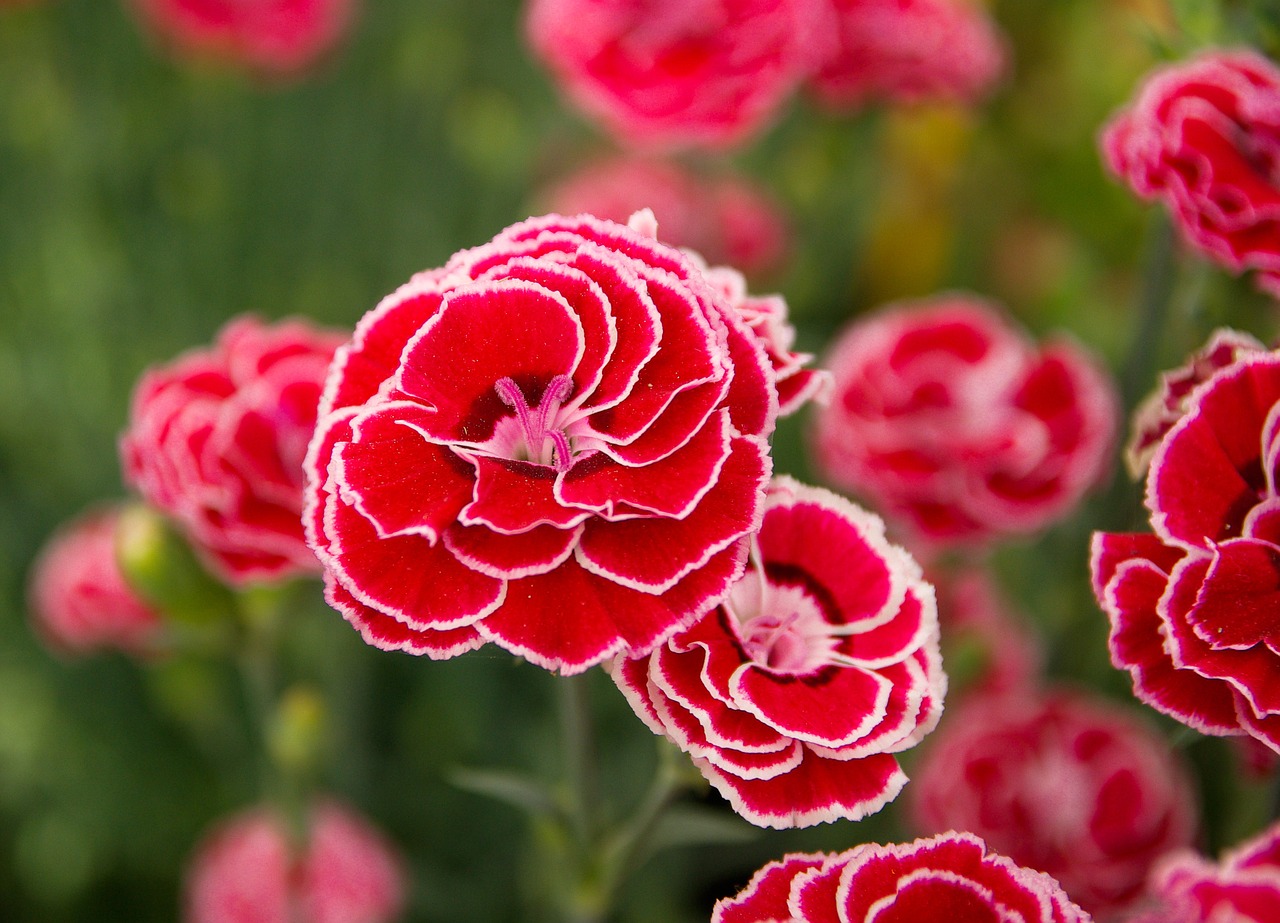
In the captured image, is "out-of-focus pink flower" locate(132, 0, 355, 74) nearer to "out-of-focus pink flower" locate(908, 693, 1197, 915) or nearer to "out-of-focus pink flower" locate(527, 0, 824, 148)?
"out-of-focus pink flower" locate(527, 0, 824, 148)

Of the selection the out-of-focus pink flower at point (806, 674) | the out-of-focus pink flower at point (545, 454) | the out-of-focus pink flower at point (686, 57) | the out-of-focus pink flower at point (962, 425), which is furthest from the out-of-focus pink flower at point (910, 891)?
the out-of-focus pink flower at point (686, 57)

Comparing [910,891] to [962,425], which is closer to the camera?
[910,891]

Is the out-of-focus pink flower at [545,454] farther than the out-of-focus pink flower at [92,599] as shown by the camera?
No

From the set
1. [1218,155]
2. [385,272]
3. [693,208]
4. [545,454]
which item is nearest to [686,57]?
[693,208]

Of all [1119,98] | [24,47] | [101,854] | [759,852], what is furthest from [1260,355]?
[24,47]

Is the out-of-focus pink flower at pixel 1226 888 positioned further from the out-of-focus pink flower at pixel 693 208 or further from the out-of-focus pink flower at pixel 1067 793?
the out-of-focus pink flower at pixel 693 208

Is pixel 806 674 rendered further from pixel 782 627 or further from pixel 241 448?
pixel 241 448
